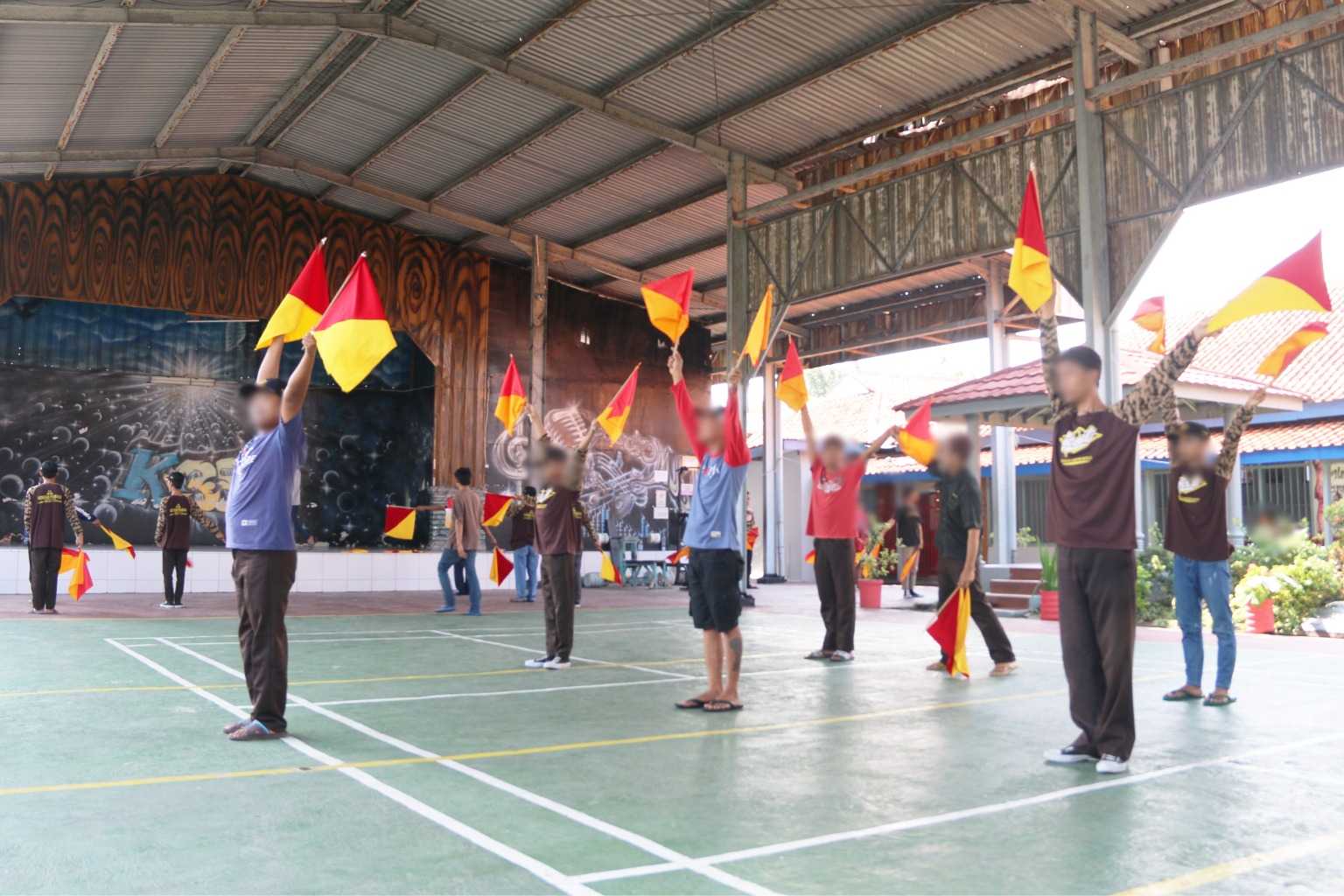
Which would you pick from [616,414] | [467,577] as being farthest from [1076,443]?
[467,577]

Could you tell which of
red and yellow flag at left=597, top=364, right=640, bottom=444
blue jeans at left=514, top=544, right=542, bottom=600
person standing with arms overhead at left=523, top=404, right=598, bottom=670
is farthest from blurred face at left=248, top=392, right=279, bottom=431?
blue jeans at left=514, top=544, right=542, bottom=600

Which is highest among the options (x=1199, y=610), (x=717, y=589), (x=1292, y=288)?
(x=1292, y=288)

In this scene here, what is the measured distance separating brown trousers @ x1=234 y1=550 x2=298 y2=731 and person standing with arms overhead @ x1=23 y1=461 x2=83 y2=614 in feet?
31.8

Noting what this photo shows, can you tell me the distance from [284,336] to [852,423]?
3146 centimetres

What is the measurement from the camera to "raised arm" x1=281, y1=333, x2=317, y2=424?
5.62 m

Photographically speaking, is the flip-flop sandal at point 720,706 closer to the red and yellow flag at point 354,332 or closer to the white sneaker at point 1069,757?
the white sneaker at point 1069,757

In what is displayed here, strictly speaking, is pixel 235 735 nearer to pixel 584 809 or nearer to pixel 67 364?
pixel 584 809

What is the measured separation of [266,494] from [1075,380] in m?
4.24

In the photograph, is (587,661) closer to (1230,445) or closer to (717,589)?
(717,589)

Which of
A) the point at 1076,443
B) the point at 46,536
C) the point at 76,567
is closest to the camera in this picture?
the point at 1076,443

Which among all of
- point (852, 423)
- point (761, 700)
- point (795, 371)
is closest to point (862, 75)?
point (795, 371)

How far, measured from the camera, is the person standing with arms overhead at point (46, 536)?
13.8 metres

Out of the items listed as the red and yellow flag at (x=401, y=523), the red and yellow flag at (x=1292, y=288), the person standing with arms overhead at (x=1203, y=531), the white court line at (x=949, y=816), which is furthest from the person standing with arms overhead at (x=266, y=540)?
the red and yellow flag at (x=401, y=523)

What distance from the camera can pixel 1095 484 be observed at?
208 inches
